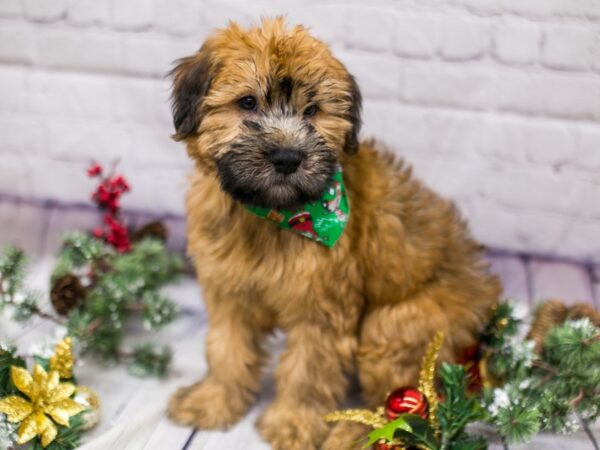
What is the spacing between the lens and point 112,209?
3.30 metres

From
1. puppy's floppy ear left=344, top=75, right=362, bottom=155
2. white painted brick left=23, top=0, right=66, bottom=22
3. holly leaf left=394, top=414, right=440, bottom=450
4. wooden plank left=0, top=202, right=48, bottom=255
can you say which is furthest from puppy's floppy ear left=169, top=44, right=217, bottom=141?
wooden plank left=0, top=202, right=48, bottom=255

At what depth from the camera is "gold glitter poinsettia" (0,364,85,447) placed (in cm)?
247

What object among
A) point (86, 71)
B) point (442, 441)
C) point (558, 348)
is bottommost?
point (442, 441)

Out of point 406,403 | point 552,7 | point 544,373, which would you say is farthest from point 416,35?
point 406,403

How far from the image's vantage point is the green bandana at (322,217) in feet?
8.03

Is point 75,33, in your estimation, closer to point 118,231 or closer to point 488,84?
point 118,231

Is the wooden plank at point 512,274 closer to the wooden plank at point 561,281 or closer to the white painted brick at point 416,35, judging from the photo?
the wooden plank at point 561,281

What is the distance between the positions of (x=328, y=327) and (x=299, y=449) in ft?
1.51

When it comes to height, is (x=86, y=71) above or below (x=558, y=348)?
above

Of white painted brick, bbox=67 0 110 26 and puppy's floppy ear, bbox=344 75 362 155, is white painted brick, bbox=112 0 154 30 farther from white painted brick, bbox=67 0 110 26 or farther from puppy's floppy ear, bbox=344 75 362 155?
puppy's floppy ear, bbox=344 75 362 155

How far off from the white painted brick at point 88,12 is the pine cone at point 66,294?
122cm

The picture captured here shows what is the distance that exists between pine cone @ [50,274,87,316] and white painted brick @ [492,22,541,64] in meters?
2.09

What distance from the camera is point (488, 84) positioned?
10.8ft

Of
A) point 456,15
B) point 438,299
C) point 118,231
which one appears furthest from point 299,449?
point 456,15
